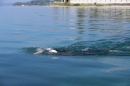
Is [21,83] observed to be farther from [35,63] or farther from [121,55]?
[121,55]

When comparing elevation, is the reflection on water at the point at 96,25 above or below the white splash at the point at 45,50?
below

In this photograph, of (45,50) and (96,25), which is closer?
(45,50)

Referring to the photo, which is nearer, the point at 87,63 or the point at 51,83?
the point at 51,83

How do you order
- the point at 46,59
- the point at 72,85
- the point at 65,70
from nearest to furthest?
1. the point at 72,85
2. the point at 65,70
3. the point at 46,59

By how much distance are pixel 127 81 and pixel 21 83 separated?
12.2ft

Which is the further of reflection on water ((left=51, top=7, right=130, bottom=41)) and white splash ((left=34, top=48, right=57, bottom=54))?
reflection on water ((left=51, top=7, right=130, bottom=41))

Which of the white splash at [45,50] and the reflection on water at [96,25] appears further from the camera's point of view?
the reflection on water at [96,25]

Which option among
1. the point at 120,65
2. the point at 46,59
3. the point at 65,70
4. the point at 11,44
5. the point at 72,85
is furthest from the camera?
the point at 11,44

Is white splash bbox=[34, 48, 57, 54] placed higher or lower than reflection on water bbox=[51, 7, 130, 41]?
higher

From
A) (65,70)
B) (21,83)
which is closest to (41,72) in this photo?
(65,70)

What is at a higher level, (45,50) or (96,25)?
(45,50)

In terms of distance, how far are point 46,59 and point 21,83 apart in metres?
4.57

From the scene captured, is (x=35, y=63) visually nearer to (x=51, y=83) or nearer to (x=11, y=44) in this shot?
(x=51, y=83)

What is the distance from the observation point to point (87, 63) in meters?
13.9
